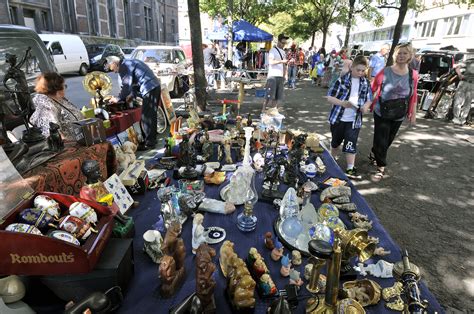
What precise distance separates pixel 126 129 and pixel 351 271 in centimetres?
358

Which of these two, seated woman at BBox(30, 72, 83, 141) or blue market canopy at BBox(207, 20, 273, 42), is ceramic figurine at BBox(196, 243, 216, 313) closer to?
seated woman at BBox(30, 72, 83, 141)

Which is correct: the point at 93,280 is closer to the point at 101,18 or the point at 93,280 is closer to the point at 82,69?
the point at 82,69

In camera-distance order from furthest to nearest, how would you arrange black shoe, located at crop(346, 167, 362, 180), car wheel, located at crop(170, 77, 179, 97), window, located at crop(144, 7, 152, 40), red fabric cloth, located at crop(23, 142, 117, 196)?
1. window, located at crop(144, 7, 152, 40)
2. car wheel, located at crop(170, 77, 179, 97)
3. black shoe, located at crop(346, 167, 362, 180)
4. red fabric cloth, located at crop(23, 142, 117, 196)

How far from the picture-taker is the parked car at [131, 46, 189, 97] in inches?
365

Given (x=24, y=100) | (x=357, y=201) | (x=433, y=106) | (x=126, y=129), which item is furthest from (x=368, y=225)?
(x=433, y=106)

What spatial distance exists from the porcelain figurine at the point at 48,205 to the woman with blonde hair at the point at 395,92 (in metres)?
3.61

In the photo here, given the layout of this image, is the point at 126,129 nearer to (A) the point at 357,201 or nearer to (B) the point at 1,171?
(B) the point at 1,171

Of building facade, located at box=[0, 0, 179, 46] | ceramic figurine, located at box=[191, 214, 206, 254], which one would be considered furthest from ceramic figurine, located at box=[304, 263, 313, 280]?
building facade, located at box=[0, 0, 179, 46]

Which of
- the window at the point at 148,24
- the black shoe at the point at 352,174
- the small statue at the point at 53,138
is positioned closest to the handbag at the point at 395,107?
the black shoe at the point at 352,174

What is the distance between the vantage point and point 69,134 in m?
2.84

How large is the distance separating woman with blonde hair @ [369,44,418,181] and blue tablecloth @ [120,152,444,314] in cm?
166

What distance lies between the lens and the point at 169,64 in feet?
31.3

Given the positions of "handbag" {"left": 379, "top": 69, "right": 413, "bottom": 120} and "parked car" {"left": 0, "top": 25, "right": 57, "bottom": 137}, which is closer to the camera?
"parked car" {"left": 0, "top": 25, "right": 57, "bottom": 137}

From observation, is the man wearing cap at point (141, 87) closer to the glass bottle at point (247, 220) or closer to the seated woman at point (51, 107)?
the seated woman at point (51, 107)
